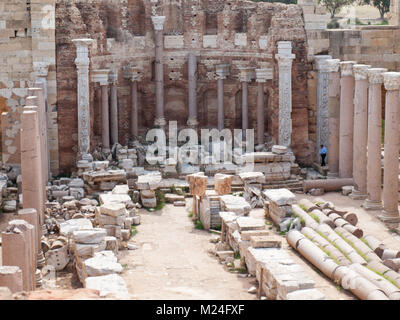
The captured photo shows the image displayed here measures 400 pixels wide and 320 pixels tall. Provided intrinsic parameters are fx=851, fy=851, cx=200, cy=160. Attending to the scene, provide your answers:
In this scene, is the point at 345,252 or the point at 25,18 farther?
the point at 25,18

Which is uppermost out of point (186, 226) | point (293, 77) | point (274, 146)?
point (293, 77)

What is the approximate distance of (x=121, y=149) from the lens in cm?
3347

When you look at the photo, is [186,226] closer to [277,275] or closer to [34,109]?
[34,109]

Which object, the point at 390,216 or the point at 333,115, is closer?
the point at 390,216

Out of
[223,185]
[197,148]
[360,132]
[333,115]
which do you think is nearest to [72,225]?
[223,185]

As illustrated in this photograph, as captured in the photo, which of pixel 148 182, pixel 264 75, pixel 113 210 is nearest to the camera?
pixel 113 210

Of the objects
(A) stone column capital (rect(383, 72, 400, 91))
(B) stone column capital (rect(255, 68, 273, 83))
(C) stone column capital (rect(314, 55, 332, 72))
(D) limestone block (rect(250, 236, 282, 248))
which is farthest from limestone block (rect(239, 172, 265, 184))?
(D) limestone block (rect(250, 236, 282, 248))

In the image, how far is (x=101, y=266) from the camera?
20469 millimetres

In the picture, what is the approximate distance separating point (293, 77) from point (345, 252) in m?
12.1

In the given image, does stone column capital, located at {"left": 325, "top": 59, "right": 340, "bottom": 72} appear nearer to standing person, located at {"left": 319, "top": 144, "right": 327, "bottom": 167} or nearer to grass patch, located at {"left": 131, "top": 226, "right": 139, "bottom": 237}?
standing person, located at {"left": 319, "top": 144, "right": 327, "bottom": 167}

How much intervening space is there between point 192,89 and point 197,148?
3.75 m

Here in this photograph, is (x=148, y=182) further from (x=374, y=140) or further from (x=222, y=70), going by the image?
(x=222, y=70)

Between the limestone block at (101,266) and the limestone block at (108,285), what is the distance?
59cm
